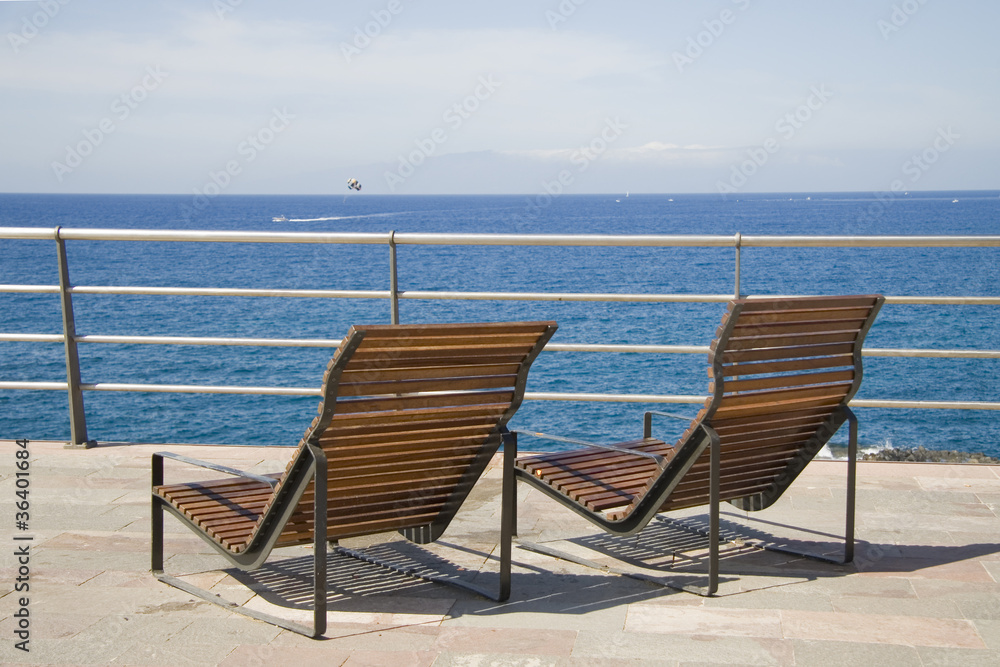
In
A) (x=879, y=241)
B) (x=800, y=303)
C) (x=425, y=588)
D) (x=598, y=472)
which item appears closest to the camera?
(x=800, y=303)

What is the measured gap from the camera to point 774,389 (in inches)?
144

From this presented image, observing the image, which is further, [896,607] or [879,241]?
[879,241]

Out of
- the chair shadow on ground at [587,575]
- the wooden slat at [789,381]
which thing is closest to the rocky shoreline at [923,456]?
the chair shadow on ground at [587,575]

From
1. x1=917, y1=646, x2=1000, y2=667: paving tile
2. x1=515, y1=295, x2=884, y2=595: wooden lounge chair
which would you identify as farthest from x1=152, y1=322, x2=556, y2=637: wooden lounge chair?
x1=917, y1=646, x2=1000, y2=667: paving tile

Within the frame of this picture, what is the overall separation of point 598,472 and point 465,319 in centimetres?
→ 4295

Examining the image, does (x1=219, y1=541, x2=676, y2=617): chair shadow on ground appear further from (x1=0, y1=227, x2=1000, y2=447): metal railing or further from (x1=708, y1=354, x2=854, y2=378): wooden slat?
(x1=0, y1=227, x2=1000, y2=447): metal railing

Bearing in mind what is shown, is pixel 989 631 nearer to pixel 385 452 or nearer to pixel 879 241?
pixel 385 452

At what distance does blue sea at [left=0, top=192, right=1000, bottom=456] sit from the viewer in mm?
32500

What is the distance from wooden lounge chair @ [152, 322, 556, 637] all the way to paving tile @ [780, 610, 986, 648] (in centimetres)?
105

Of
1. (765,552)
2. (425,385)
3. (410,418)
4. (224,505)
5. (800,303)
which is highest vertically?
(800,303)

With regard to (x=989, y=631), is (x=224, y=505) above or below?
above

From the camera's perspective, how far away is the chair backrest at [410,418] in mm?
3162

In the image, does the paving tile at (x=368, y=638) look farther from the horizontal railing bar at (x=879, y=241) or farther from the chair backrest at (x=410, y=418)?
the horizontal railing bar at (x=879, y=241)

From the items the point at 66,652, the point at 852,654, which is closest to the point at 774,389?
the point at 852,654
